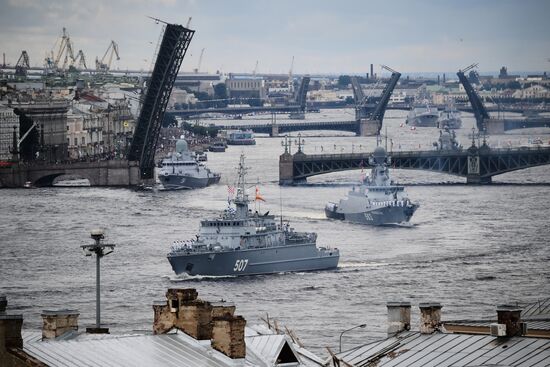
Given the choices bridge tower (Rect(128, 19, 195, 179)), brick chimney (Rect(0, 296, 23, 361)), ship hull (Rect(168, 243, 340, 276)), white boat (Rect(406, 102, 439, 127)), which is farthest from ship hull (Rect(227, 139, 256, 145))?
brick chimney (Rect(0, 296, 23, 361))

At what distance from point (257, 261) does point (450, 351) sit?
28.9 m

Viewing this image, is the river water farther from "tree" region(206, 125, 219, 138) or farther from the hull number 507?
"tree" region(206, 125, 219, 138)

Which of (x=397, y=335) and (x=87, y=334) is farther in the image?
(x=397, y=335)

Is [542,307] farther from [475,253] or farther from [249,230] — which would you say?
[475,253]

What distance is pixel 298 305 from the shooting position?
36656 mm

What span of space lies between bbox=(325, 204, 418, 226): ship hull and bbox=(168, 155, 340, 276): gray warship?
1410cm

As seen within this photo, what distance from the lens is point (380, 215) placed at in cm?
6012

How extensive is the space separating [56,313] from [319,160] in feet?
217

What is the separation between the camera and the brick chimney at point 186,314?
47.1ft

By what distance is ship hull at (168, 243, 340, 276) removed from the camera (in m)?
43.4

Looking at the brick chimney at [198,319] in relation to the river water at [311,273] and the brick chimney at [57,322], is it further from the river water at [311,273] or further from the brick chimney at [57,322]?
the river water at [311,273]

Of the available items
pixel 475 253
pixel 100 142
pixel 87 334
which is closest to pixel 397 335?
pixel 87 334

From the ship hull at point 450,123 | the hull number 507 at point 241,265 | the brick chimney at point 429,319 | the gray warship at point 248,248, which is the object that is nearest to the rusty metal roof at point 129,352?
the brick chimney at point 429,319

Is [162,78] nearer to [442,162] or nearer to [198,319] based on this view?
[442,162]
